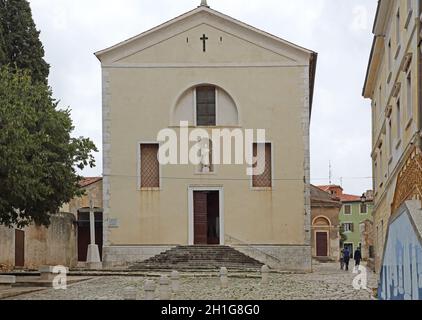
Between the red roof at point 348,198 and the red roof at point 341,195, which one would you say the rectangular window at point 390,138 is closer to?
the red roof at point 341,195

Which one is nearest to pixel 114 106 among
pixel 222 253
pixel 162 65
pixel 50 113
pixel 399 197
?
pixel 162 65

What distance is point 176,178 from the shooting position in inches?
1085

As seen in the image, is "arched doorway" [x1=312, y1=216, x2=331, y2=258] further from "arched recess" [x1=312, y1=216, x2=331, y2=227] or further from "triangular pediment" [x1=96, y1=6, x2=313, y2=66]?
"triangular pediment" [x1=96, y1=6, x2=313, y2=66]

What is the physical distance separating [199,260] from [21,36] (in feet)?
32.6

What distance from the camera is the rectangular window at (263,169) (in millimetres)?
27500

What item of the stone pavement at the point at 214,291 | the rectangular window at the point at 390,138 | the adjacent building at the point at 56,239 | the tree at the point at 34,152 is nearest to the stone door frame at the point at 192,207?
the adjacent building at the point at 56,239

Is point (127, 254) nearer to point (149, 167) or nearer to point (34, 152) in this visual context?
point (149, 167)

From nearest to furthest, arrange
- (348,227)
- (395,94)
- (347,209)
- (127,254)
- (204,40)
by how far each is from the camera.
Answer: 1. (395,94)
2. (127,254)
3. (204,40)
4. (348,227)
5. (347,209)

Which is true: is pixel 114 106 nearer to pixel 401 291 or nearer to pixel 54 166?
pixel 54 166

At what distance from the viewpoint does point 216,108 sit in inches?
1102

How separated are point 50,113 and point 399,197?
952 centimetres

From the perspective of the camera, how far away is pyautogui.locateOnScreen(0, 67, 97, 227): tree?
1422 cm

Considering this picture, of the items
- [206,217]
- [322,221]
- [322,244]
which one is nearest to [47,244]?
[206,217]

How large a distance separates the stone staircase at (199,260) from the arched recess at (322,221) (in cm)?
1912
